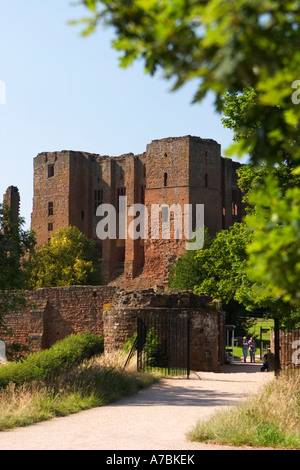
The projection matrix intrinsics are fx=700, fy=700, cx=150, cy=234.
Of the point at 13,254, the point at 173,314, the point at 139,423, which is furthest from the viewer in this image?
the point at 173,314

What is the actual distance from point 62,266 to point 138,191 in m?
20.6

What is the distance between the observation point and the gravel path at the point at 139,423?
9625mm

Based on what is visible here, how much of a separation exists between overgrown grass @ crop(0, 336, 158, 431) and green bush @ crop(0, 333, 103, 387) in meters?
0.95

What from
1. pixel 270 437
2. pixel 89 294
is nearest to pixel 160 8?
pixel 270 437

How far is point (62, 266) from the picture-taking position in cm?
6012

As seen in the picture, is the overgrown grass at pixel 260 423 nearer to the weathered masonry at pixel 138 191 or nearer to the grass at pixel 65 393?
the grass at pixel 65 393

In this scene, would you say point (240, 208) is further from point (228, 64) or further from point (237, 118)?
point (228, 64)

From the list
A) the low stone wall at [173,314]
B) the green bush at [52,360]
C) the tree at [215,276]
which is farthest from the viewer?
the tree at [215,276]

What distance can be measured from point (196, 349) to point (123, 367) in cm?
387

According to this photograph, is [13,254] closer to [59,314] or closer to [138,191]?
[59,314]

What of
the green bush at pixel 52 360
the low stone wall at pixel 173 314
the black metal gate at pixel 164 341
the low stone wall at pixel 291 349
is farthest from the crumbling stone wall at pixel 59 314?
the low stone wall at pixel 291 349

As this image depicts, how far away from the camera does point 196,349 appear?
23.2 meters

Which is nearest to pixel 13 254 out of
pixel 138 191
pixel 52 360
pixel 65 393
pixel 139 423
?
pixel 65 393

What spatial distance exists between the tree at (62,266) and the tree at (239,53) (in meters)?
52.1
